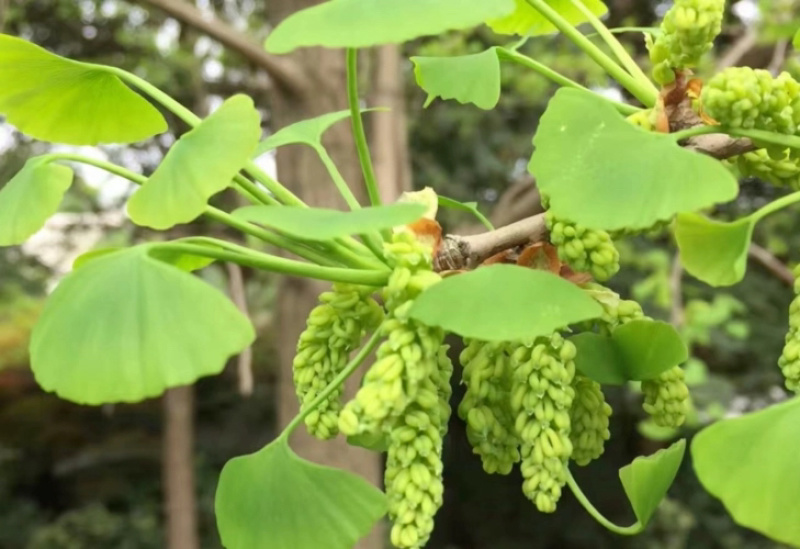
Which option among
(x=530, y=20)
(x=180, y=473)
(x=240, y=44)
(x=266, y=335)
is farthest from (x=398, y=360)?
(x=266, y=335)

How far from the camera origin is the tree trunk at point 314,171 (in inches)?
58.6

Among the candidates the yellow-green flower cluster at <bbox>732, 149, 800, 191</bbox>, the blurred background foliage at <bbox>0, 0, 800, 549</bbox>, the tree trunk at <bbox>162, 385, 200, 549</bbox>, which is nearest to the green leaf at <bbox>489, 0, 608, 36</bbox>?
the yellow-green flower cluster at <bbox>732, 149, 800, 191</bbox>

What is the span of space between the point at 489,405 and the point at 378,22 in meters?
0.15

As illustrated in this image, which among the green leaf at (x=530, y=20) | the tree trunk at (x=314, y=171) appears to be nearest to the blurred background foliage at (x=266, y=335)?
the tree trunk at (x=314, y=171)

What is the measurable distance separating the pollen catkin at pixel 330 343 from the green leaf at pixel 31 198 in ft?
0.37

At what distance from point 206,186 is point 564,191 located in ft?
0.38

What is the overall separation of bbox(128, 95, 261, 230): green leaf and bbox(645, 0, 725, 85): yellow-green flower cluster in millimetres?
158

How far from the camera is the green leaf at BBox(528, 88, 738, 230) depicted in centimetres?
26

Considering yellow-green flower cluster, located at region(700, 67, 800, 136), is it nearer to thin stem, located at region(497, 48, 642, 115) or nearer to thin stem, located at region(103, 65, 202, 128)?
thin stem, located at region(497, 48, 642, 115)

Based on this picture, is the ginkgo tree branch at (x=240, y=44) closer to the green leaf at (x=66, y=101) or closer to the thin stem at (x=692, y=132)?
the green leaf at (x=66, y=101)

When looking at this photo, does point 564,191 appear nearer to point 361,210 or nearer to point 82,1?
point 361,210

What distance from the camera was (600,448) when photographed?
1.17 feet

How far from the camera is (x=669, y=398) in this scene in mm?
348

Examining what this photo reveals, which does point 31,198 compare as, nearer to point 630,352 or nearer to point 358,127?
point 358,127
